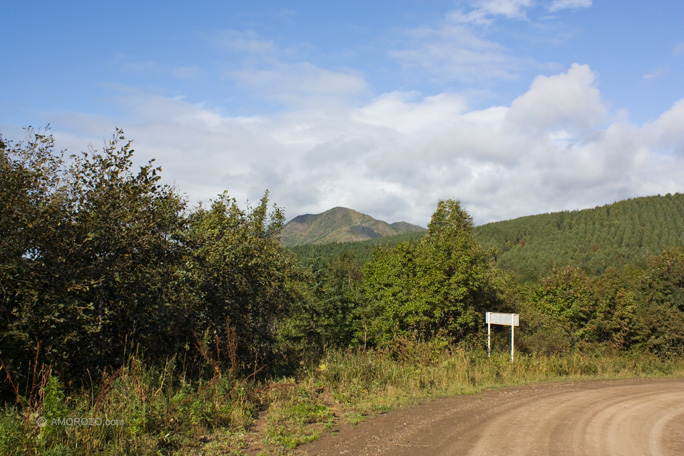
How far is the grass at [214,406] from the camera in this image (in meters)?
5.20

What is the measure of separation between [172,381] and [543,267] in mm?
125712

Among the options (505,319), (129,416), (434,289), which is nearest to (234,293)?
(129,416)

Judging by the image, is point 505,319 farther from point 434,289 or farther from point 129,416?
point 129,416

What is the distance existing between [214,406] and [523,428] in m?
4.72

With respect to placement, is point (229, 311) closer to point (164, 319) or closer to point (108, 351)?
point (164, 319)

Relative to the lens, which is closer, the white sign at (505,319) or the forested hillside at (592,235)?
the white sign at (505,319)

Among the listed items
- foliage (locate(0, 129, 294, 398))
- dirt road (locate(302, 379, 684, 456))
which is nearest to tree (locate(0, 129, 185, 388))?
foliage (locate(0, 129, 294, 398))

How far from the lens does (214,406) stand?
667 cm

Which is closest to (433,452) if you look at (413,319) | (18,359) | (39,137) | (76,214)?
(18,359)

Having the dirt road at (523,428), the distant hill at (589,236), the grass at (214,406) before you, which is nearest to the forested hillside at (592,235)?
the distant hill at (589,236)

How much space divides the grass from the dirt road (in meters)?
0.54

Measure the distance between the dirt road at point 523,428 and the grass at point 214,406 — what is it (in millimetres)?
536

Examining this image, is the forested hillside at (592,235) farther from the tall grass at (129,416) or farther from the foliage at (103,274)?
the tall grass at (129,416)

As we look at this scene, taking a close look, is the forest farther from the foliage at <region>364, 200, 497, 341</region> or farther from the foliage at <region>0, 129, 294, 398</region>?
the foliage at <region>364, 200, 497, 341</region>
